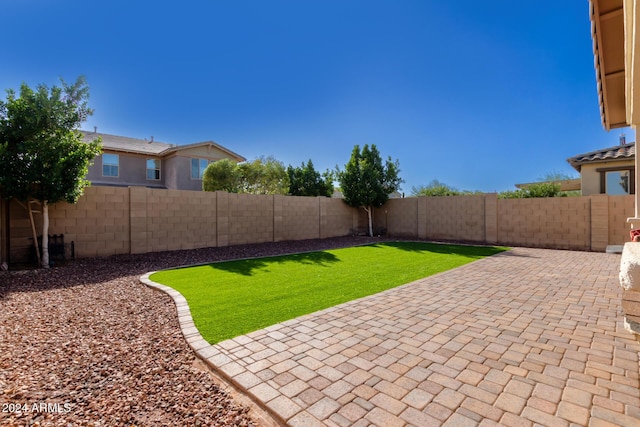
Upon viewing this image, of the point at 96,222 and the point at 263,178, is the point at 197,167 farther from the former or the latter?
the point at 96,222

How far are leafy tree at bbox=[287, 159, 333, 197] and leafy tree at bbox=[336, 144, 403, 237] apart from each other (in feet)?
6.59

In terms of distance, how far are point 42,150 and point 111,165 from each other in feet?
43.2

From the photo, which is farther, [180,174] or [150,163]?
[150,163]

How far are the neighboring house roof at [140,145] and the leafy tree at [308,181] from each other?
18.1 feet

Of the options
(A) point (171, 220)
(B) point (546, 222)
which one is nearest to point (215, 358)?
(A) point (171, 220)

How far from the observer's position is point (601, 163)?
14.2 m

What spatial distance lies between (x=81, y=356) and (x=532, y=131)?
27.2 metres

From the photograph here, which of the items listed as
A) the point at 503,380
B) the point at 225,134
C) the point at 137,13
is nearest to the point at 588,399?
the point at 503,380

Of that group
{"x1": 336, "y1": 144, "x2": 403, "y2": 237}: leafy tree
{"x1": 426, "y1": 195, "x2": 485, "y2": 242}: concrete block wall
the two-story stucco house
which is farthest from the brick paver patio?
the two-story stucco house

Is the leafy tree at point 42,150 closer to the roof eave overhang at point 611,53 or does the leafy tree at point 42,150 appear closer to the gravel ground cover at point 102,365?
the gravel ground cover at point 102,365

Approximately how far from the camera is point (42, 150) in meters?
6.91

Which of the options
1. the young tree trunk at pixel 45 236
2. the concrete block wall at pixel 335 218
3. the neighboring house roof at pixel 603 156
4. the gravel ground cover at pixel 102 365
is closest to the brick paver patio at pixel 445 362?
the gravel ground cover at pixel 102 365

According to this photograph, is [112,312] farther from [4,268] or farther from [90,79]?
[90,79]

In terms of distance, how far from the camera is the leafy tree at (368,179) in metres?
15.6
